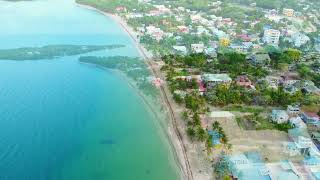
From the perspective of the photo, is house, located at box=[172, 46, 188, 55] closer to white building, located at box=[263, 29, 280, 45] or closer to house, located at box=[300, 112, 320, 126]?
white building, located at box=[263, 29, 280, 45]

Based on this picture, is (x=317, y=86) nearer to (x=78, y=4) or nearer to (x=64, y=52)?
(x=64, y=52)

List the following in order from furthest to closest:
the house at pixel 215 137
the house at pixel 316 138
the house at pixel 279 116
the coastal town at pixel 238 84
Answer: the house at pixel 279 116, the house at pixel 316 138, the house at pixel 215 137, the coastal town at pixel 238 84

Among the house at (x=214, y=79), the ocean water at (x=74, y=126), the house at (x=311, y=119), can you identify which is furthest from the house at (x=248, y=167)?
the house at (x=214, y=79)

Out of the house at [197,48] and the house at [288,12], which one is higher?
the house at [288,12]

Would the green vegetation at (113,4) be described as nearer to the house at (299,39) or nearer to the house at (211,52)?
the house at (211,52)

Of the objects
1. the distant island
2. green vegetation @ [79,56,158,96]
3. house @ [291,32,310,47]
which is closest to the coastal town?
house @ [291,32,310,47]

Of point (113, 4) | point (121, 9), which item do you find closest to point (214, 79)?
point (121, 9)

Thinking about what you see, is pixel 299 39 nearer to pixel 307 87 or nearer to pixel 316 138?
pixel 307 87
